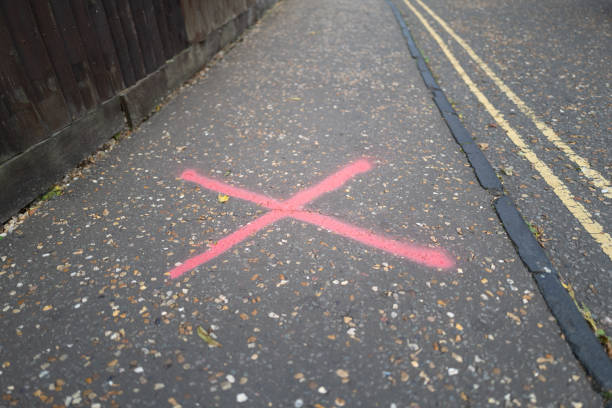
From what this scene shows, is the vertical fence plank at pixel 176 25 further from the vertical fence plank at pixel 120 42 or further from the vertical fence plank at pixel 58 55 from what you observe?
the vertical fence plank at pixel 58 55

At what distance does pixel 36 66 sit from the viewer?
11.2 ft

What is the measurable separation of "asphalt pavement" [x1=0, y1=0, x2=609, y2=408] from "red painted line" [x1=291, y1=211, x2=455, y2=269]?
15 mm

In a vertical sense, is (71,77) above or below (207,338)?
above

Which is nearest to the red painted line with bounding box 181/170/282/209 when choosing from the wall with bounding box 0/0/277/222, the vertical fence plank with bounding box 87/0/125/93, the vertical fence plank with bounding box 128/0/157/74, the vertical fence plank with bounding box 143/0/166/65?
the wall with bounding box 0/0/277/222

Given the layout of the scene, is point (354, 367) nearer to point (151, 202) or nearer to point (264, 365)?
point (264, 365)

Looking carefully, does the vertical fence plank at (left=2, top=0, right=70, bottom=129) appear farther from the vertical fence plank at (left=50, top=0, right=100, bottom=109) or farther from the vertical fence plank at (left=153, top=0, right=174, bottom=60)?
the vertical fence plank at (left=153, top=0, right=174, bottom=60)

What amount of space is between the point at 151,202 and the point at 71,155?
1103 mm

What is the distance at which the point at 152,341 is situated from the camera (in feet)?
8.07

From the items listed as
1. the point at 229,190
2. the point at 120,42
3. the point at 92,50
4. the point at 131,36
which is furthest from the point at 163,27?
the point at 229,190

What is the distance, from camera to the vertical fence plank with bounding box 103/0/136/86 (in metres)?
4.27

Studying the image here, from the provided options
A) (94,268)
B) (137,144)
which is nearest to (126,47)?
(137,144)

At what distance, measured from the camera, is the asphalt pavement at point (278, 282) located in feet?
7.34

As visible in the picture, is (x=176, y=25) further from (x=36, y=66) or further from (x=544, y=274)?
(x=544, y=274)

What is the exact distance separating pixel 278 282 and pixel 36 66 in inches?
112
